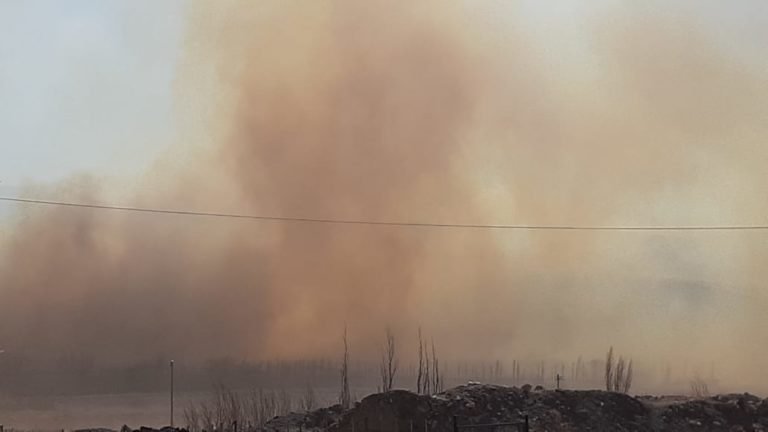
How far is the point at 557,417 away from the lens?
132 ft

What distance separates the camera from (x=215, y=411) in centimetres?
5300

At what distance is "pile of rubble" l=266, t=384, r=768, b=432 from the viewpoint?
39594 mm

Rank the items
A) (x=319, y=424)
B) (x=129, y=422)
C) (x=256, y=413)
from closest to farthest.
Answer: (x=319, y=424) → (x=256, y=413) → (x=129, y=422)

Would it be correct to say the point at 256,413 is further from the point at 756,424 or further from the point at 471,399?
the point at 756,424

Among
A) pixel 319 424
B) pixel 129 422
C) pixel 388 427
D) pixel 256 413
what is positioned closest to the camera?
pixel 388 427

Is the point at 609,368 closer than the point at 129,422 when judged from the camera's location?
Yes

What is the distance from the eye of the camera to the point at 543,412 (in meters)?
40.7

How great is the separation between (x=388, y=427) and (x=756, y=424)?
16.3m

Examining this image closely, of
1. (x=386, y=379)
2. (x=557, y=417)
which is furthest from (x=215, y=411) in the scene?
(x=557, y=417)

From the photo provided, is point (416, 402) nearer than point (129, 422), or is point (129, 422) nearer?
point (416, 402)

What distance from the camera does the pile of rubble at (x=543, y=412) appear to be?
3959cm

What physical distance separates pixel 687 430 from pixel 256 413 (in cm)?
2315

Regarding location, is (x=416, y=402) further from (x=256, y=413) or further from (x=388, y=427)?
(x=256, y=413)

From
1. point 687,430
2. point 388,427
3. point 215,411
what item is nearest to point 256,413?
point 215,411
